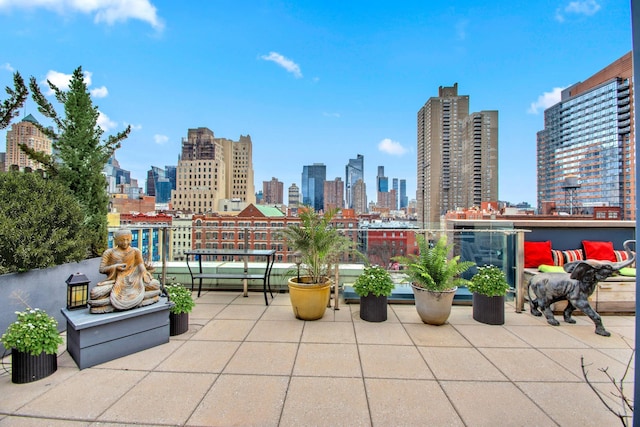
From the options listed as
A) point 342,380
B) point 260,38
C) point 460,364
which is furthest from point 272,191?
point 342,380

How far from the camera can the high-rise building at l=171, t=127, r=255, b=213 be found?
9125cm

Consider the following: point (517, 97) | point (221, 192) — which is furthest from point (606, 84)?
point (221, 192)

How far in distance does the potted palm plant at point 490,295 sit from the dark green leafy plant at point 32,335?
4.89 meters

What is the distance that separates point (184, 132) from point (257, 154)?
1094 inches

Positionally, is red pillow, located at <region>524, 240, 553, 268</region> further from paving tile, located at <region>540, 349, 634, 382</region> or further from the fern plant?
paving tile, located at <region>540, 349, 634, 382</region>

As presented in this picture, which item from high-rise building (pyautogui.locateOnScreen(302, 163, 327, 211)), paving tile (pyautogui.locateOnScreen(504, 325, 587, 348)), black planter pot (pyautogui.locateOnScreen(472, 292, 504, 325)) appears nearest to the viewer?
paving tile (pyautogui.locateOnScreen(504, 325, 587, 348))

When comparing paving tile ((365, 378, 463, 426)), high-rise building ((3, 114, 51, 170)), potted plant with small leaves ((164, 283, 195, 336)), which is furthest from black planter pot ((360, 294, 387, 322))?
high-rise building ((3, 114, 51, 170))

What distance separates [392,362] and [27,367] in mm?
3327

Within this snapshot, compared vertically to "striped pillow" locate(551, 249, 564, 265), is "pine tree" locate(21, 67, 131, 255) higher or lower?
higher

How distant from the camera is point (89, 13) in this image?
8.02 meters

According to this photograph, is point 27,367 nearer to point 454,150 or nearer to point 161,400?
point 161,400

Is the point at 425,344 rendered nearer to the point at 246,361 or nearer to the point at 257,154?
the point at 246,361

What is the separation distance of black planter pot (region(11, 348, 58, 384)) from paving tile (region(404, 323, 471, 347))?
3.74m

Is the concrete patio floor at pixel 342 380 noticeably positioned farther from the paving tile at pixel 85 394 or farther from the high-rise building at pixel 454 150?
the high-rise building at pixel 454 150
